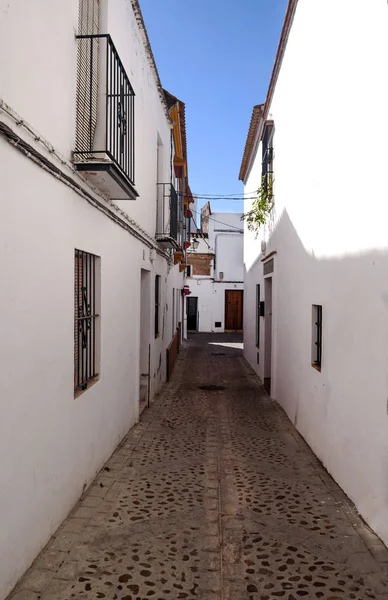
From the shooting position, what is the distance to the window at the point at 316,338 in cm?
534

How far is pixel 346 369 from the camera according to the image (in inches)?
165

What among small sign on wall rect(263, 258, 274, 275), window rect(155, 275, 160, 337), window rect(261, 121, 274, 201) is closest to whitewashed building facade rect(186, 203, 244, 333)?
small sign on wall rect(263, 258, 274, 275)

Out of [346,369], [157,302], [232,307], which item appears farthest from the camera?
[232,307]

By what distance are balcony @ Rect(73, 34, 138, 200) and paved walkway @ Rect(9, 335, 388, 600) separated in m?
2.89

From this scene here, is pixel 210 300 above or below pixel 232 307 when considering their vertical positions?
above

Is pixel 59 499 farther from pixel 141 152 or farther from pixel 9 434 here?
pixel 141 152

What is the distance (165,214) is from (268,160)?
2.34m

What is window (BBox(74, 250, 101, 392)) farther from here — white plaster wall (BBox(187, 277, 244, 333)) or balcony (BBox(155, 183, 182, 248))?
white plaster wall (BBox(187, 277, 244, 333))

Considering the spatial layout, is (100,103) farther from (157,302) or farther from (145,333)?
(157,302)

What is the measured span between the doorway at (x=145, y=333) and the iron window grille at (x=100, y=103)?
316 cm

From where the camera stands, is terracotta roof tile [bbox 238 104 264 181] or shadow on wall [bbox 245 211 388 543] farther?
terracotta roof tile [bbox 238 104 264 181]

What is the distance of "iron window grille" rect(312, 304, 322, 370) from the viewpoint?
210 inches

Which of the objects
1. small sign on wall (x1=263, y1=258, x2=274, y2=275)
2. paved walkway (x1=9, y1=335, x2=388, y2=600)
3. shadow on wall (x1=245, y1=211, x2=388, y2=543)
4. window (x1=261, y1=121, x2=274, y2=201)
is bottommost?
paved walkway (x1=9, y1=335, x2=388, y2=600)

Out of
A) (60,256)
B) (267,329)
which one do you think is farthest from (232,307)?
(60,256)
